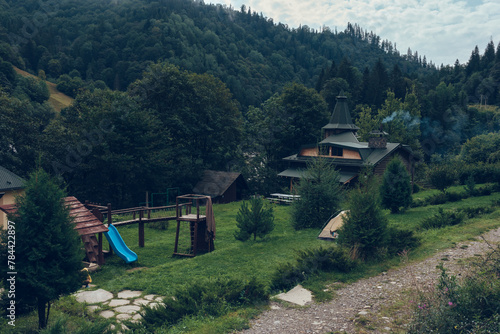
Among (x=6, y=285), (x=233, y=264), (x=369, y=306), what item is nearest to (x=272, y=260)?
(x=233, y=264)

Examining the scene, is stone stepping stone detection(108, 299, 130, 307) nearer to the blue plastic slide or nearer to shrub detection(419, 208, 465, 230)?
the blue plastic slide

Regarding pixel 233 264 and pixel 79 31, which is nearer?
pixel 233 264

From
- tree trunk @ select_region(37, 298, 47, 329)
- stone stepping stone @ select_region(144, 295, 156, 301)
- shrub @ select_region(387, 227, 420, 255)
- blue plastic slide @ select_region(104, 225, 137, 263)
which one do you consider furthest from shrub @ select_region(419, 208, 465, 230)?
tree trunk @ select_region(37, 298, 47, 329)

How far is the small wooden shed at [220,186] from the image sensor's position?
36969mm

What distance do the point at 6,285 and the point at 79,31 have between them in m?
128

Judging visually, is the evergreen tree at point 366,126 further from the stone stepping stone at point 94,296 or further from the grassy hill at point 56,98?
the grassy hill at point 56,98

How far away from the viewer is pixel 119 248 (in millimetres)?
15789

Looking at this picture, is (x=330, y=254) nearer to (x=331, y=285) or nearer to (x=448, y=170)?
(x=331, y=285)

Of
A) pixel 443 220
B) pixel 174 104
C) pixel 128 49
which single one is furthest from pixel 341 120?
pixel 128 49

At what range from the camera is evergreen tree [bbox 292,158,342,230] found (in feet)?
63.1

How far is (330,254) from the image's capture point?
1142 cm

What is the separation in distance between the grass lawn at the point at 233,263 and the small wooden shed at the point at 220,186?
629 inches

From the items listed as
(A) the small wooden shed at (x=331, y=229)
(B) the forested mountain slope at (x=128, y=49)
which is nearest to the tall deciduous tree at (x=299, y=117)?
(A) the small wooden shed at (x=331, y=229)

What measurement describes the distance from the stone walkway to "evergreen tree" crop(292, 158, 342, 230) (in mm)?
10419
